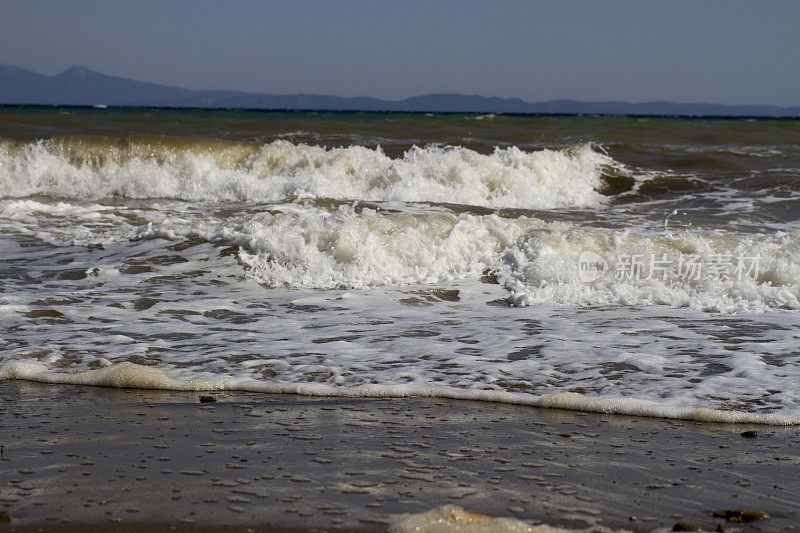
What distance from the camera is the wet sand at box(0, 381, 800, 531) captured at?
2.64m

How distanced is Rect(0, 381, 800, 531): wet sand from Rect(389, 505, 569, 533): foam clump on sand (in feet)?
0.26

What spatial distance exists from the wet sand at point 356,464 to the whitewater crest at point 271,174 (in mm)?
9802

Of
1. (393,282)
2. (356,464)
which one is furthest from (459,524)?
(393,282)

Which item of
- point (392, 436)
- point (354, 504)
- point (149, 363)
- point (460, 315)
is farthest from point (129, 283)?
point (354, 504)

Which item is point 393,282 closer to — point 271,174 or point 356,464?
point 356,464

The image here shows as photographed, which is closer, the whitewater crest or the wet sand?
the wet sand

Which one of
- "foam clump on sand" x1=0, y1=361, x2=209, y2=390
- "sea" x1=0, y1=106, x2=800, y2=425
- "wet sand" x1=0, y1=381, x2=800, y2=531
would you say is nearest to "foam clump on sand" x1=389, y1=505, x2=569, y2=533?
"wet sand" x1=0, y1=381, x2=800, y2=531

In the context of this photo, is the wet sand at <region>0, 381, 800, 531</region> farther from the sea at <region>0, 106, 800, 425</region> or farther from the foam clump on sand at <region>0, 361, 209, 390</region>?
the sea at <region>0, 106, 800, 425</region>

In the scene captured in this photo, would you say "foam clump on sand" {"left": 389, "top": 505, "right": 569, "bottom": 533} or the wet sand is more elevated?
"foam clump on sand" {"left": 389, "top": 505, "right": 569, "bottom": 533}

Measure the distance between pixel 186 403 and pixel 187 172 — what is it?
1120 centimetres

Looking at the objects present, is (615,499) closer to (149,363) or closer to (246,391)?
(246,391)

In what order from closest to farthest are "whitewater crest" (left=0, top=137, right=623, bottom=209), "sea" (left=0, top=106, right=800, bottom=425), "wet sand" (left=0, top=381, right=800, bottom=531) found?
"wet sand" (left=0, top=381, right=800, bottom=531) → "sea" (left=0, top=106, right=800, bottom=425) → "whitewater crest" (left=0, top=137, right=623, bottom=209)

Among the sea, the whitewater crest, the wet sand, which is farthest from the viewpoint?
the whitewater crest

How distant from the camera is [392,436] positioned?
3566mm
